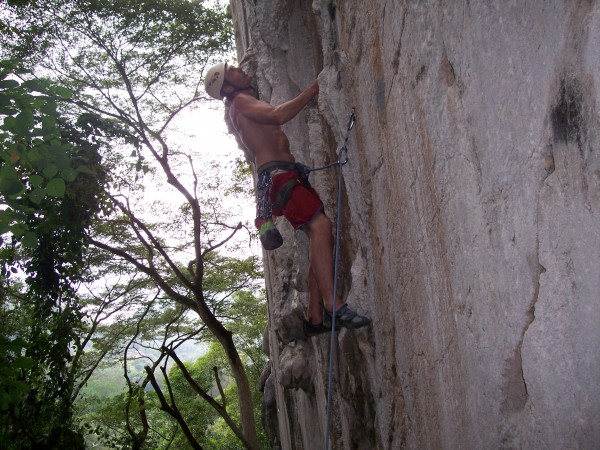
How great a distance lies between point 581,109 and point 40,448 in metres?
7.97

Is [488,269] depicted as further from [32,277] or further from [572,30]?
[32,277]

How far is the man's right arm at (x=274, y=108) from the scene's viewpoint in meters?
3.04

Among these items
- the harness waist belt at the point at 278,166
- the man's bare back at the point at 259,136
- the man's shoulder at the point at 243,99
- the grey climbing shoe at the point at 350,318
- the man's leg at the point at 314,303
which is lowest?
the grey climbing shoe at the point at 350,318

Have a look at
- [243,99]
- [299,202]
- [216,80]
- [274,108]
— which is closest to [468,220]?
[299,202]

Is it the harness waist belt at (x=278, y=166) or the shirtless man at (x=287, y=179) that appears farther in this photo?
the harness waist belt at (x=278, y=166)

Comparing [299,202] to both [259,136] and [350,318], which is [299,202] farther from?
[350,318]

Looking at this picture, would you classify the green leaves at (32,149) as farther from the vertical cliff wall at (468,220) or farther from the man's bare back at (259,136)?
the vertical cliff wall at (468,220)

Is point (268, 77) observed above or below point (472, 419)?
above

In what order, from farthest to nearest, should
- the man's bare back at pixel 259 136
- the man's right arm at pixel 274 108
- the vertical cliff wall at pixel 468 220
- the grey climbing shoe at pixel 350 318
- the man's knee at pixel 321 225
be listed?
the man's bare back at pixel 259 136 < the man's knee at pixel 321 225 < the man's right arm at pixel 274 108 < the grey climbing shoe at pixel 350 318 < the vertical cliff wall at pixel 468 220

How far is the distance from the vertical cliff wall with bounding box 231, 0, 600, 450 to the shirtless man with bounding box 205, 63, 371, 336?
0.54ft

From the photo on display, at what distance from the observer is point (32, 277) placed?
7141mm

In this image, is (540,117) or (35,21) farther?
(35,21)

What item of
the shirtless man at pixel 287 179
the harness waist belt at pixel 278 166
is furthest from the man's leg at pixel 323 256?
the harness waist belt at pixel 278 166

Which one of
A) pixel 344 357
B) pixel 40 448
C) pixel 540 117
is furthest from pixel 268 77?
pixel 40 448
